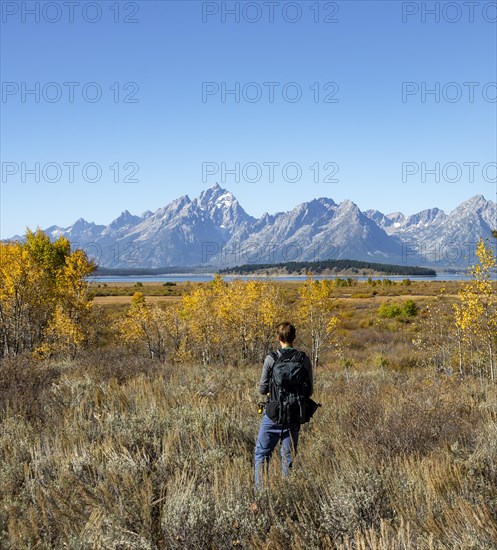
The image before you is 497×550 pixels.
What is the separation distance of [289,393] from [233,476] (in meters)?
1.35

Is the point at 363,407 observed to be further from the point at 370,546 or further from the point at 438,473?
the point at 370,546

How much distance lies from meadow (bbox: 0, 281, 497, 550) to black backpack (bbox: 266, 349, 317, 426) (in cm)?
41

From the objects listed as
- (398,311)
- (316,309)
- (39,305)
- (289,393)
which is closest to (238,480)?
(289,393)

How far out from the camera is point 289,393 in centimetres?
506

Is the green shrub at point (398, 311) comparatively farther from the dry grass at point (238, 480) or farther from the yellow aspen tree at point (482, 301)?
the dry grass at point (238, 480)

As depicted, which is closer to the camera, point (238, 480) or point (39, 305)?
point (238, 480)

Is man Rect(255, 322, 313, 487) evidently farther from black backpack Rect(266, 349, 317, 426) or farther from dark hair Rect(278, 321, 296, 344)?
dark hair Rect(278, 321, 296, 344)

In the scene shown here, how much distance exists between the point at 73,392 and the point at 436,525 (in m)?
6.22

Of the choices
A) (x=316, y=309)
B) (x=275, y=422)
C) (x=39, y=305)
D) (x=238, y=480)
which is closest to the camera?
(x=238, y=480)

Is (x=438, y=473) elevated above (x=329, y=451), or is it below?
above

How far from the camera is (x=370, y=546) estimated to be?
2.90 m

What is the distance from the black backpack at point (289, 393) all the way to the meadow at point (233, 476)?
407 mm

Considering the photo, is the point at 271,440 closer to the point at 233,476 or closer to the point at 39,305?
the point at 233,476

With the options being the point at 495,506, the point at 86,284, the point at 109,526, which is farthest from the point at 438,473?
the point at 86,284
